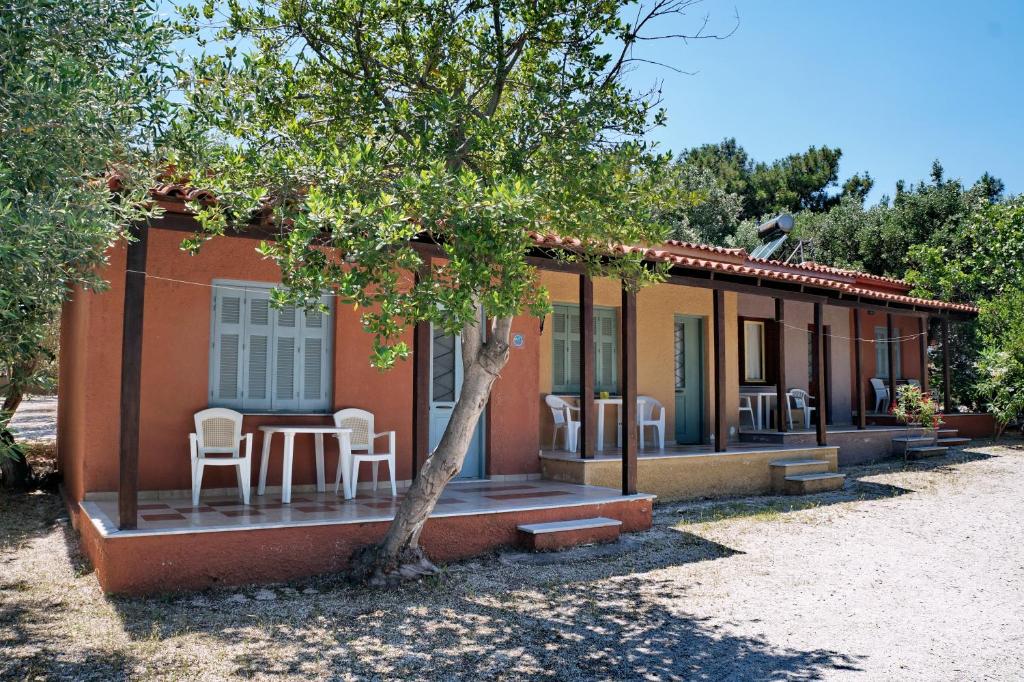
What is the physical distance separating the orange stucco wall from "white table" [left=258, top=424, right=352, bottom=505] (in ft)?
0.68

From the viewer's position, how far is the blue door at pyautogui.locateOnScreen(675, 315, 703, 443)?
12.3 meters

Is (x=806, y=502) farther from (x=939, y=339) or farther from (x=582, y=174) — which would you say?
(x=939, y=339)

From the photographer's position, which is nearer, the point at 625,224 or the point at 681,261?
the point at 625,224

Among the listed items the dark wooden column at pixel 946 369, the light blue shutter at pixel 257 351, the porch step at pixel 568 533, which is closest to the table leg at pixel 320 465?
the light blue shutter at pixel 257 351

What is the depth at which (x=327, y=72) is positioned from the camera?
6.12m

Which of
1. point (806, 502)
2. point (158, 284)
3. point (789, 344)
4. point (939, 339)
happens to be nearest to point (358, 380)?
point (158, 284)

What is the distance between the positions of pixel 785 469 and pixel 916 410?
4463mm

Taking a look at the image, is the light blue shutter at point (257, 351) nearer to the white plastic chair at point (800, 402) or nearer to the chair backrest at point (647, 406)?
the chair backrest at point (647, 406)

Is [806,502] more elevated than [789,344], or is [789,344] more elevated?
[789,344]

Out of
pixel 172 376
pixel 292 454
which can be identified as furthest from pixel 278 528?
pixel 172 376

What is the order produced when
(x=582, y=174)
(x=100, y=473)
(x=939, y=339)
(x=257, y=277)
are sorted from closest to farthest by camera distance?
(x=582, y=174)
(x=100, y=473)
(x=257, y=277)
(x=939, y=339)

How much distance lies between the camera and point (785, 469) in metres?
10.9

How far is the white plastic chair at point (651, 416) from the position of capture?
11.0 m

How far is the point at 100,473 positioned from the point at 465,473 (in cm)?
397
